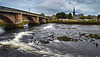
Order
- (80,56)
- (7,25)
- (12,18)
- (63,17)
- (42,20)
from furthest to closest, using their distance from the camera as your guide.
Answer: (63,17), (42,20), (7,25), (12,18), (80,56)

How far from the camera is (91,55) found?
792 cm

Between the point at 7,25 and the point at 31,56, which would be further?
the point at 7,25

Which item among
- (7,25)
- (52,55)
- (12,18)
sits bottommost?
(52,55)

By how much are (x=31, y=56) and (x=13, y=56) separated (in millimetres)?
2143

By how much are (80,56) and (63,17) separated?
110m

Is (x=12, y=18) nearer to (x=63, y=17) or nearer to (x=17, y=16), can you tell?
(x=17, y=16)

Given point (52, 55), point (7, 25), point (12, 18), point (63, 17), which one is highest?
point (63, 17)

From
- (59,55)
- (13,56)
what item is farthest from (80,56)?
(13,56)

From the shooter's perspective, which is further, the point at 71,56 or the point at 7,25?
the point at 7,25

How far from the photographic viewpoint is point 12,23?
33.1 m

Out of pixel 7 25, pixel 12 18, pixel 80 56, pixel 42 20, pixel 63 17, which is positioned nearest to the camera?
pixel 80 56

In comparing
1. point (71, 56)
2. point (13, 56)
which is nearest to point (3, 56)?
point (13, 56)

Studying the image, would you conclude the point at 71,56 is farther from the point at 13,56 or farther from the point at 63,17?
the point at 63,17

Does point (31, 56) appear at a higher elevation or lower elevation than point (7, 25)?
lower
